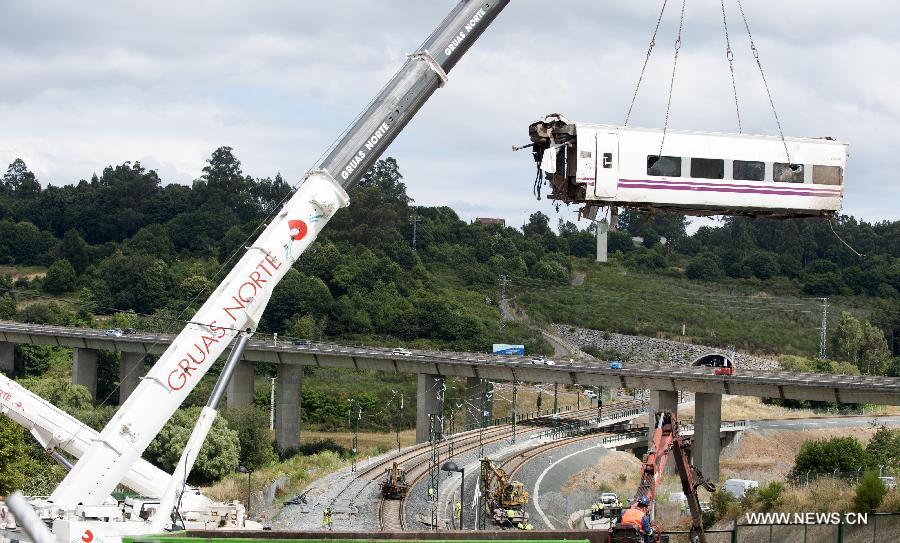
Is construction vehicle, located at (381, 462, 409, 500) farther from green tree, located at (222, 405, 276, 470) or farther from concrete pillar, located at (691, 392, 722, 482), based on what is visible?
concrete pillar, located at (691, 392, 722, 482)

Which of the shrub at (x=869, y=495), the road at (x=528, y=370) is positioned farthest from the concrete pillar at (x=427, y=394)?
the shrub at (x=869, y=495)

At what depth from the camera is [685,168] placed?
3450 centimetres

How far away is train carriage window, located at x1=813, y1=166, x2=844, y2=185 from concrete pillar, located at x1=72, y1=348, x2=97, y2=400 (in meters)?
117

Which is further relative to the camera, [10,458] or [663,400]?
[663,400]

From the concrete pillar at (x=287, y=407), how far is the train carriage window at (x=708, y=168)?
86.2 metres

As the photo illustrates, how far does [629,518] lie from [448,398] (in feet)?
353

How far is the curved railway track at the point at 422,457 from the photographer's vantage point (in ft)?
216

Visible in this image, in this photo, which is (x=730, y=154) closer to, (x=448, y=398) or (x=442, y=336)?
(x=448, y=398)

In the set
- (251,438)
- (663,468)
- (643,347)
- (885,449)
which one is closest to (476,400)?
(251,438)

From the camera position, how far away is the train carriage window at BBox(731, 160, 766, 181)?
34.7 metres

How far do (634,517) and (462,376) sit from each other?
8336 cm

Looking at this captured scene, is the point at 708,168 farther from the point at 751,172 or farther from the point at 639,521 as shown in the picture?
the point at 639,521

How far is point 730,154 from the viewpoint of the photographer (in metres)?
34.6

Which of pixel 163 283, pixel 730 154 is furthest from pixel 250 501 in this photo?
pixel 163 283
